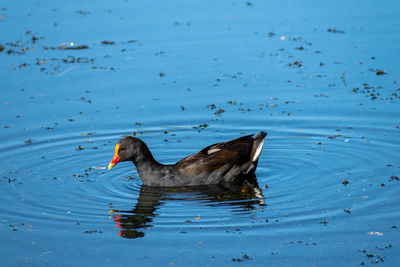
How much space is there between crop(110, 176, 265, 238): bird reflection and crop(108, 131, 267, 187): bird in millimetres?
123

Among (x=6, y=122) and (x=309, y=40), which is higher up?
(x=309, y=40)

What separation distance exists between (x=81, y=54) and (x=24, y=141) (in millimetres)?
6036

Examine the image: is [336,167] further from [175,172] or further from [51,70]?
[51,70]

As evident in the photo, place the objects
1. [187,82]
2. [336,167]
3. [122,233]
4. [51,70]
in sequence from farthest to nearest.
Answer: [51,70] → [187,82] → [336,167] → [122,233]

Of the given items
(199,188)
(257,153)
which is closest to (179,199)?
(199,188)

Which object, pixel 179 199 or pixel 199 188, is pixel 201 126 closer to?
pixel 199 188

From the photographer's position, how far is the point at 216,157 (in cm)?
1178

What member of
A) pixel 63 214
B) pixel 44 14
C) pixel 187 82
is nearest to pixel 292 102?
pixel 187 82

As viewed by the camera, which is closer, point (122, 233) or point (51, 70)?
point (122, 233)

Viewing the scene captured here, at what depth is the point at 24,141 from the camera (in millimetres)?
13555

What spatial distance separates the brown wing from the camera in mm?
11609

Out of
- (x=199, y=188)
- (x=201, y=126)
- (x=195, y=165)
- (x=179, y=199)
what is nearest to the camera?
(x=179, y=199)

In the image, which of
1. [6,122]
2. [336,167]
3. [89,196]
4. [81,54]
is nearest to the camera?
[89,196]

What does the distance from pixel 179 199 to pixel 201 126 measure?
339 centimetres
